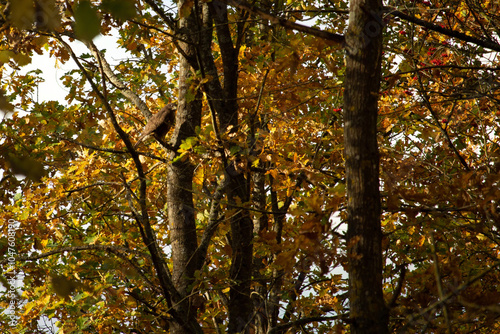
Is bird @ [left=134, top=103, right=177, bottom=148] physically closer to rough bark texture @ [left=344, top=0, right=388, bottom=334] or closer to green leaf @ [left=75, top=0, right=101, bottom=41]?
rough bark texture @ [left=344, top=0, right=388, bottom=334]

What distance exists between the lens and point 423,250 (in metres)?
6.05

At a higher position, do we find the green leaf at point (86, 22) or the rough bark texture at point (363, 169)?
the rough bark texture at point (363, 169)

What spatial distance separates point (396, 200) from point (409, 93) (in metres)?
2.72

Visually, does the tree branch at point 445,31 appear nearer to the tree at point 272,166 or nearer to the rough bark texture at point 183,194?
the tree at point 272,166

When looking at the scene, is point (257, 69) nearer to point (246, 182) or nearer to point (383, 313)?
point (246, 182)

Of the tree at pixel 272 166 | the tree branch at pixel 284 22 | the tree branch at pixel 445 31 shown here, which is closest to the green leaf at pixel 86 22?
the tree at pixel 272 166

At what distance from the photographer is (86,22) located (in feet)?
3.03

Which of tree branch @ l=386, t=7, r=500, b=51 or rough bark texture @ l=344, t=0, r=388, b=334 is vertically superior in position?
tree branch @ l=386, t=7, r=500, b=51

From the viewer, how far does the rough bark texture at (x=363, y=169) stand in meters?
2.22

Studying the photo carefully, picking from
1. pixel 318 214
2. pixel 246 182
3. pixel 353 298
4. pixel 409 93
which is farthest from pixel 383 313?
pixel 409 93

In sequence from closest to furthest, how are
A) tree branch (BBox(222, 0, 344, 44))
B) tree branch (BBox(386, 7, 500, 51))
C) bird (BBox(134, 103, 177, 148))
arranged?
tree branch (BBox(222, 0, 344, 44))
tree branch (BBox(386, 7, 500, 51))
bird (BBox(134, 103, 177, 148))

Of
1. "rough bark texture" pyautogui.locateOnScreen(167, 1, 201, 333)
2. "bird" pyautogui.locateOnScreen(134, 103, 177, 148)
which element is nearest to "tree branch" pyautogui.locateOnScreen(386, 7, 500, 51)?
"rough bark texture" pyautogui.locateOnScreen(167, 1, 201, 333)

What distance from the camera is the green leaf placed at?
91 centimetres

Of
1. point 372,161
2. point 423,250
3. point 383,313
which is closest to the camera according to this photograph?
point 383,313
